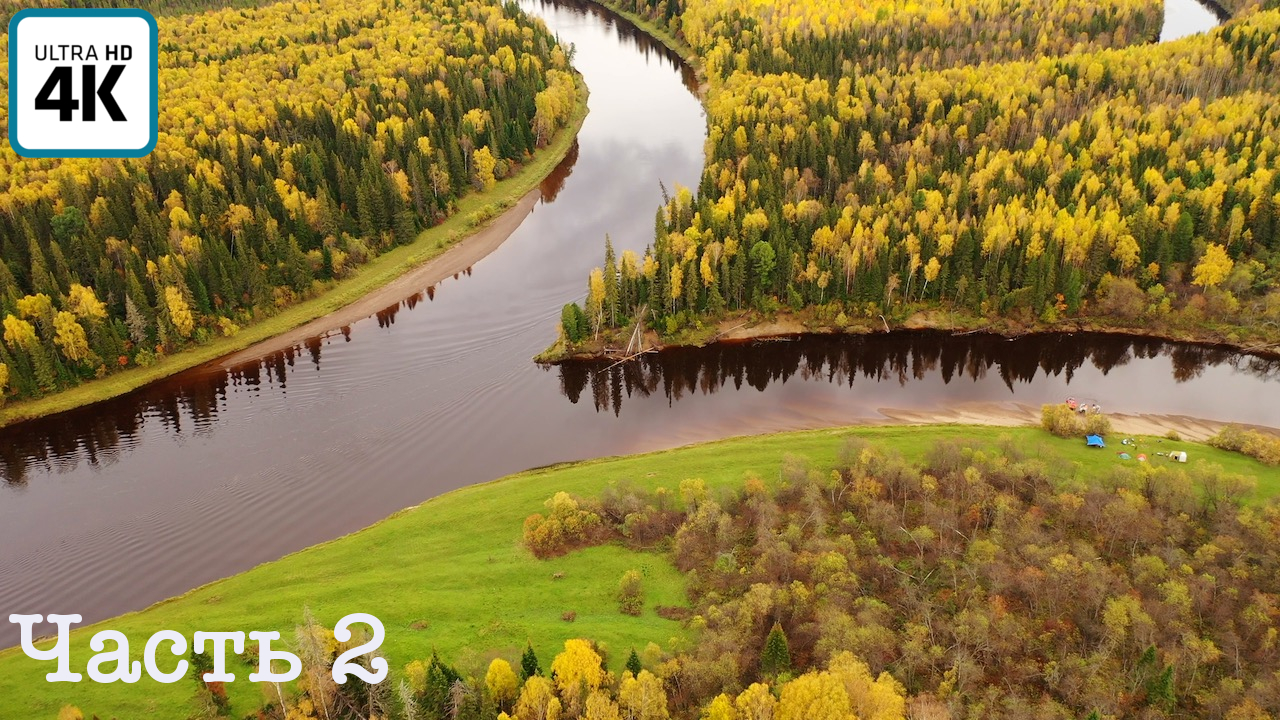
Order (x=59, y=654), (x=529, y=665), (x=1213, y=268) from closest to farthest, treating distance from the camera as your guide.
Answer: (x=529, y=665) < (x=59, y=654) < (x=1213, y=268)

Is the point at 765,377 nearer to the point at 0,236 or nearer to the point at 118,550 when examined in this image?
the point at 118,550

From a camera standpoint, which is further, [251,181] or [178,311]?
[251,181]

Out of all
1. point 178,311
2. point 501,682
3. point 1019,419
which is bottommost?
point 501,682

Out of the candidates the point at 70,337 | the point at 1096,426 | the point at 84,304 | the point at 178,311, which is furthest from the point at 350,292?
the point at 1096,426

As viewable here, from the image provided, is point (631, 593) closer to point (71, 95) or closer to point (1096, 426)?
point (1096, 426)

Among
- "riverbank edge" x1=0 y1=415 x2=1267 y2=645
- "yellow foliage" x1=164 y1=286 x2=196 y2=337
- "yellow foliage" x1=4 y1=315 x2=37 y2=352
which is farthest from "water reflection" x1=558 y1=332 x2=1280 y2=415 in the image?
"yellow foliage" x1=4 y1=315 x2=37 y2=352

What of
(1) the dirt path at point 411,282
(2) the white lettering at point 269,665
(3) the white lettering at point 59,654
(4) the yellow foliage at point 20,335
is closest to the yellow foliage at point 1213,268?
(1) the dirt path at point 411,282

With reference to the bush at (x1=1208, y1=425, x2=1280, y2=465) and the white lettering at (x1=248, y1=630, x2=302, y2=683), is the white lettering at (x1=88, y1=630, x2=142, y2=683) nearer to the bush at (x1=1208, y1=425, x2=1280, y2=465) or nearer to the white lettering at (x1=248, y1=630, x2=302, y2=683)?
the white lettering at (x1=248, y1=630, x2=302, y2=683)
